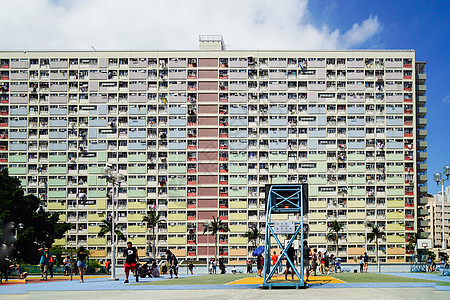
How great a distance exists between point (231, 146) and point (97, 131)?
2739 cm

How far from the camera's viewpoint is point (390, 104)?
113 meters

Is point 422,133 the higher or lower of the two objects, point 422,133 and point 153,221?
the higher

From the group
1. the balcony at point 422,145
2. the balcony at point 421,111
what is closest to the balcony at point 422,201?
the balcony at point 422,145

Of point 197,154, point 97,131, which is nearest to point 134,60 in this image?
point 97,131

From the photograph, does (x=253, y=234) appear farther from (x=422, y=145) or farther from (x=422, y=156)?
(x=422, y=145)

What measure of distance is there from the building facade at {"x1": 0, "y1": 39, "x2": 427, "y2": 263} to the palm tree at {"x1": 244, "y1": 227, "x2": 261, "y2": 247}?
1.95 metres

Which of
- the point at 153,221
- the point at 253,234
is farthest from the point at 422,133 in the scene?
the point at 153,221

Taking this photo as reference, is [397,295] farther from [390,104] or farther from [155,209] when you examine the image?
[390,104]

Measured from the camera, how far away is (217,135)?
111 metres

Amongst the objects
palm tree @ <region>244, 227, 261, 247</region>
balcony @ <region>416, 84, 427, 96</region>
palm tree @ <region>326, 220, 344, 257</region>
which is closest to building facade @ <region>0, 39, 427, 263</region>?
balcony @ <region>416, 84, 427, 96</region>

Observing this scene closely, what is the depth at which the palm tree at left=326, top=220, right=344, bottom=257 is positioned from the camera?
104 metres

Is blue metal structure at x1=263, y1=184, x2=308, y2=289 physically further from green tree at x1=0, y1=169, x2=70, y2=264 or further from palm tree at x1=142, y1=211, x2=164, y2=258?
palm tree at x1=142, y1=211, x2=164, y2=258

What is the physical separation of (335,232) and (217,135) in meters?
30.3

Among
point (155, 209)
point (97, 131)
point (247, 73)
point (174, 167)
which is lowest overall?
point (155, 209)
